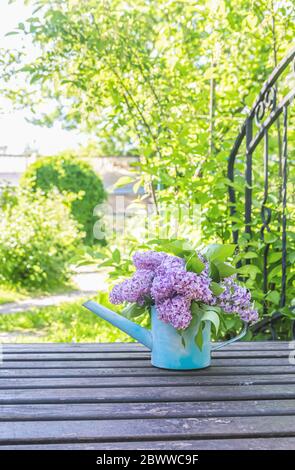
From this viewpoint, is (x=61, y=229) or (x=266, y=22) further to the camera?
(x=61, y=229)

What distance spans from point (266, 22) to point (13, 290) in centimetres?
369

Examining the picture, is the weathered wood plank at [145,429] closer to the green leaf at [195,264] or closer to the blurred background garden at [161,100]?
the green leaf at [195,264]

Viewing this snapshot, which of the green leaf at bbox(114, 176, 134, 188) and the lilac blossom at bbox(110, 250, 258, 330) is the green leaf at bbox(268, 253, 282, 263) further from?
the lilac blossom at bbox(110, 250, 258, 330)

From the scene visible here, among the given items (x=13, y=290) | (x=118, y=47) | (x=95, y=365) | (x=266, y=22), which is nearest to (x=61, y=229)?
(x=13, y=290)

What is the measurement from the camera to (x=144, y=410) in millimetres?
1002

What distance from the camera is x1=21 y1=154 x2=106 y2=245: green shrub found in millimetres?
8469

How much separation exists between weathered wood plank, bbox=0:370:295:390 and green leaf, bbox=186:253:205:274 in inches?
8.1

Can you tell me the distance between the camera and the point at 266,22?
2.50m

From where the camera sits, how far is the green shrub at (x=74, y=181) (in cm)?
847

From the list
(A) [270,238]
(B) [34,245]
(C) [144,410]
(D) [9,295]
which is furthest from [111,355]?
(B) [34,245]

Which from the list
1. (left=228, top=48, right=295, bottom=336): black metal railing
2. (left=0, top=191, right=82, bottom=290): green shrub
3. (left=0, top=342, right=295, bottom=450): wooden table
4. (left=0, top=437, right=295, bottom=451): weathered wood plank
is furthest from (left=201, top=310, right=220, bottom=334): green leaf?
(left=0, top=191, right=82, bottom=290): green shrub

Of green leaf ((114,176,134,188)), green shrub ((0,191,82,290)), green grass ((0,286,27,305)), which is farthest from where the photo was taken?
green shrub ((0,191,82,290))
